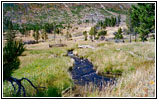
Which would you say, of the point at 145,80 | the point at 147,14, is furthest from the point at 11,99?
the point at 147,14

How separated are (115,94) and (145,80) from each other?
208cm

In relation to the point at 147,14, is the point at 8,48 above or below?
below

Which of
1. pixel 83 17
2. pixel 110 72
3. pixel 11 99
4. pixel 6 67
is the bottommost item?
pixel 110 72

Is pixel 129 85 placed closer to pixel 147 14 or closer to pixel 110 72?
pixel 110 72

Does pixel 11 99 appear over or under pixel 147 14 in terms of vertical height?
under

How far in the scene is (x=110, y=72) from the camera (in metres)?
14.7

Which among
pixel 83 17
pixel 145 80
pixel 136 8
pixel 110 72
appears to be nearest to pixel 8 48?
pixel 145 80

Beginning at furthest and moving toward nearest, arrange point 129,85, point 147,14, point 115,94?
point 147,14 → point 129,85 → point 115,94

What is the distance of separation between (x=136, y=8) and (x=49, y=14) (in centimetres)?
18460

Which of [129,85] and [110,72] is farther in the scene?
[110,72]

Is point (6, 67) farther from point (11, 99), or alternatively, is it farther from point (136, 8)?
point (136, 8)

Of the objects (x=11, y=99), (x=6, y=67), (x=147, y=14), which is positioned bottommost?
(x=11, y=99)

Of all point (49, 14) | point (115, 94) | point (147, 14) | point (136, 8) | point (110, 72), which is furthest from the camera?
point (49, 14)

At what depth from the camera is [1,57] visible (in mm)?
4219
